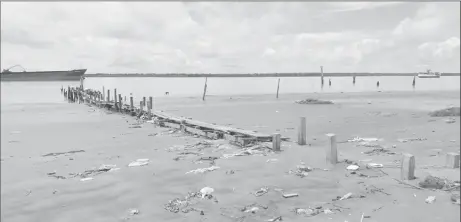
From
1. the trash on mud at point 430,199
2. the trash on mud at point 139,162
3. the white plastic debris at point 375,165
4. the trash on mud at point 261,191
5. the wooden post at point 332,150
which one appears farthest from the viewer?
the trash on mud at point 139,162

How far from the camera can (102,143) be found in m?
14.2

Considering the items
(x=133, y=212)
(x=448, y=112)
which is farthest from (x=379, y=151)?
(x=448, y=112)

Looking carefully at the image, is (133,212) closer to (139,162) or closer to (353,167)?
(139,162)

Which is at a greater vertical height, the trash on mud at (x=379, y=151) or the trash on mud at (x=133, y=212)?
the trash on mud at (x=379, y=151)

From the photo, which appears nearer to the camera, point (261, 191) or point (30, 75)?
point (261, 191)

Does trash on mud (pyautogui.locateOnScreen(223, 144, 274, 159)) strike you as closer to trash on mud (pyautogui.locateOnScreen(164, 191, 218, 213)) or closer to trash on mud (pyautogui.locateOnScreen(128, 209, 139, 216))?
trash on mud (pyautogui.locateOnScreen(164, 191, 218, 213))

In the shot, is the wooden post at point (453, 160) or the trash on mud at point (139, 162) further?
the trash on mud at point (139, 162)

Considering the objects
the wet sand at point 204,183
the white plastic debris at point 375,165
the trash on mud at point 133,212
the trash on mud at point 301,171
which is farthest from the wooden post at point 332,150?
the trash on mud at point 133,212

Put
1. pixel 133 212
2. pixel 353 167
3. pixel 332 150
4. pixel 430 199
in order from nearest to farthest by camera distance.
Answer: pixel 133 212, pixel 430 199, pixel 353 167, pixel 332 150

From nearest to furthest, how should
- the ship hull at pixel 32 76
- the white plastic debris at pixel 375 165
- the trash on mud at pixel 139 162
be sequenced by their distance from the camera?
the white plastic debris at pixel 375 165, the trash on mud at pixel 139 162, the ship hull at pixel 32 76

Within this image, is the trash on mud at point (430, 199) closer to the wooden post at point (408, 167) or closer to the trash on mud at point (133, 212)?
the wooden post at point (408, 167)

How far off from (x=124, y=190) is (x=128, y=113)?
18762 millimetres

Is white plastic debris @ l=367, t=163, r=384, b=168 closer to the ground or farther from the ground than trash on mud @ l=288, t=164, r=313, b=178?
farther from the ground

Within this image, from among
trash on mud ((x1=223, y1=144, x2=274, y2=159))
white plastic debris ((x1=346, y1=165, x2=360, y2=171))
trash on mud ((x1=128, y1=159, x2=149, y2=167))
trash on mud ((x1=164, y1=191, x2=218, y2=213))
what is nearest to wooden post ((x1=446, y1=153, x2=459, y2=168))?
white plastic debris ((x1=346, y1=165, x2=360, y2=171))
